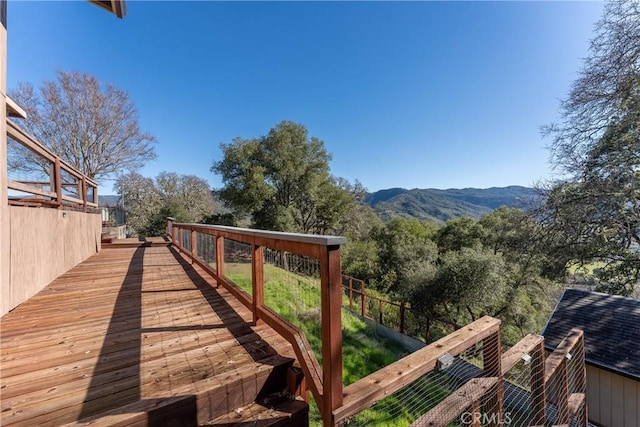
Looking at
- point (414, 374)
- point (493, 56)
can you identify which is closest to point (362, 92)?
A: point (493, 56)

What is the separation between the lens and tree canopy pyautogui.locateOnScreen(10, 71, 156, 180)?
36.1 feet

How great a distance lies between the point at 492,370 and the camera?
5.06 feet

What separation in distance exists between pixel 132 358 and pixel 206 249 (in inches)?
98.9

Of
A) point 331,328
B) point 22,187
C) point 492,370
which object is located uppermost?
point 22,187

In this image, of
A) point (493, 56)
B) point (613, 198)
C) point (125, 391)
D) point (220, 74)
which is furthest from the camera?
point (220, 74)

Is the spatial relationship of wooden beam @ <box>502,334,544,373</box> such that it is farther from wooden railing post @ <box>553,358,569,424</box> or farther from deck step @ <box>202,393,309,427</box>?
deck step @ <box>202,393,309,427</box>

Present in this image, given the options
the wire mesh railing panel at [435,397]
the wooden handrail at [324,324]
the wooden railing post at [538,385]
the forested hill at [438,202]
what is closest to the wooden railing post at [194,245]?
the wooden handrail at [324,324]

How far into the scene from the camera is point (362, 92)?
1306 cm

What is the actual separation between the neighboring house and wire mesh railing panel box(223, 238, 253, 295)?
611 cm

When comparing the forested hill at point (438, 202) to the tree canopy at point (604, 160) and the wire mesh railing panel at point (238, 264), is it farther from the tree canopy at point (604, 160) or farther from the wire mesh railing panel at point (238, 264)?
the wire mesh railing panel at point (238, 264)

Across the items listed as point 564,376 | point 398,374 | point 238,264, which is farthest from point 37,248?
point 564,376

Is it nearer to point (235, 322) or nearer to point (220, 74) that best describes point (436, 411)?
point (235, 322)

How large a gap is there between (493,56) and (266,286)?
11089 millimetres

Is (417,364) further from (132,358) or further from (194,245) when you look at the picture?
(194,245)
